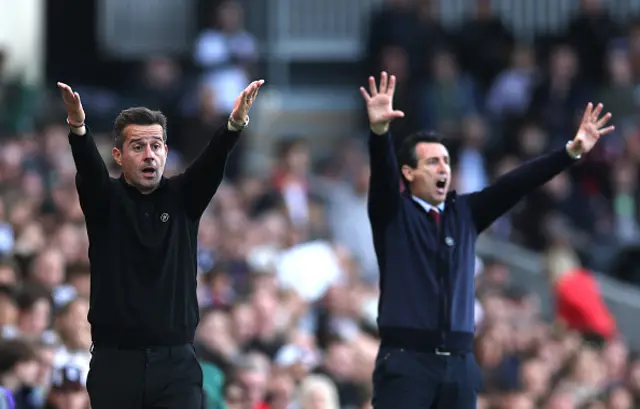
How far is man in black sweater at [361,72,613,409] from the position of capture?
812 centimetres

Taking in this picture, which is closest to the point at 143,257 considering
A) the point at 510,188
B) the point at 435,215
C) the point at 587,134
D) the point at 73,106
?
the point at 73,106

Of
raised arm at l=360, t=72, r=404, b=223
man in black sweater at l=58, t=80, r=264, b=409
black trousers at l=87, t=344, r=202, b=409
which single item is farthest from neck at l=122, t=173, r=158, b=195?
raised arm at l=360, t=72, r=404, b=223

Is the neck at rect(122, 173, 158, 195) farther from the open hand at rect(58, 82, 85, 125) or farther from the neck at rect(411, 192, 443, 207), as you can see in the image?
the neck at rect(411, 192, 443, 207)

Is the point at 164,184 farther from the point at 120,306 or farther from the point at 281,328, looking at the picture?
the point at 281,328

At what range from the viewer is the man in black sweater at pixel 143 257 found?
7.12 metres

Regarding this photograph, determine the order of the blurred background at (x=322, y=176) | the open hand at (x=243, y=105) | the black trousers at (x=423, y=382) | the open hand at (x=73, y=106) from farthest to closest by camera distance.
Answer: the blurred background at (x=322, y=176)
the black trousers at (x=423, y=382)
the open hand at (x=243, y=105)
the open hand at (x=73, y=106)

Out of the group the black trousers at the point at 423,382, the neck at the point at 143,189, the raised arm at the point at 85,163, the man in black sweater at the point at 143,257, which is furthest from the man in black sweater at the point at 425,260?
the raised arm at the point at 85,163

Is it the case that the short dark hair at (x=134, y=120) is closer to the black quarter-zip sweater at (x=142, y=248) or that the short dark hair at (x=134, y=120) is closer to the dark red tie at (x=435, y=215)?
the black quarter-zip sweater at (x=142, y=248)

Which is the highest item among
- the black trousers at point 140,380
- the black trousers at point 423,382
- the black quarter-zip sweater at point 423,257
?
the black quarter-zip sweater at point 423,257

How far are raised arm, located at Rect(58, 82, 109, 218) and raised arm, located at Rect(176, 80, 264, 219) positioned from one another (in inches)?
16.1

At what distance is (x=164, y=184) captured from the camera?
7.45 meters

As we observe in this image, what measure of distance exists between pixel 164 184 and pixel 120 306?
2.22ft

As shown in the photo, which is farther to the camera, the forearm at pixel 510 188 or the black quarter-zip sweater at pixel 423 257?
the forearm at pixel 510 188

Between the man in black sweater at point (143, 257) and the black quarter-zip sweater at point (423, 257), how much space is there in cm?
125
